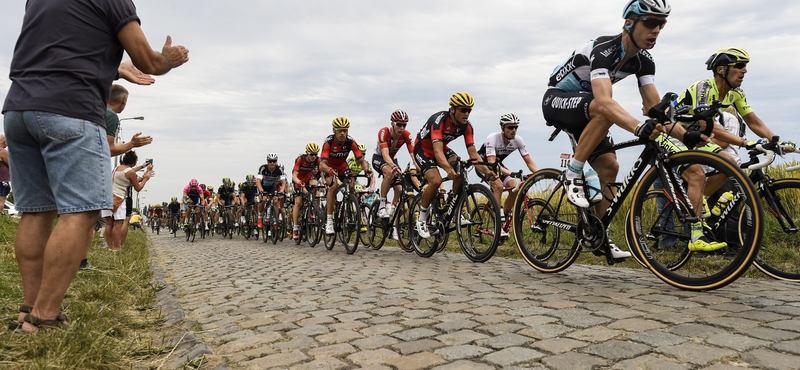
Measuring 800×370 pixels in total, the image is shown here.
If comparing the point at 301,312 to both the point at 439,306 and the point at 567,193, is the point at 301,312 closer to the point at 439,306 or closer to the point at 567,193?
the point at 439,306

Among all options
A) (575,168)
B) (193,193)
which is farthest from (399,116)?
(193,193)

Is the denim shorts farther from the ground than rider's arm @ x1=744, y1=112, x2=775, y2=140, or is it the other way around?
rider's arm @ x1=744, y1=112, x2=775, y2=140

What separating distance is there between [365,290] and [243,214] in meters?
14.6

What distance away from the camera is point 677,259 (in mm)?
4840

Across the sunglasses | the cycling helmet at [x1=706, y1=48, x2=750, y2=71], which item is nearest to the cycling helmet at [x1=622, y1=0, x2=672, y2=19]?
the sunglasses

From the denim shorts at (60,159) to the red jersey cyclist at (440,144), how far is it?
200 inches

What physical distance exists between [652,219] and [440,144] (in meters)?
3.67

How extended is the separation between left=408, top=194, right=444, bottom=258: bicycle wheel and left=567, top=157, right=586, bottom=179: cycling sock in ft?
10.4

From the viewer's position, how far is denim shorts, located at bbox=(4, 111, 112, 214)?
9.82 feet

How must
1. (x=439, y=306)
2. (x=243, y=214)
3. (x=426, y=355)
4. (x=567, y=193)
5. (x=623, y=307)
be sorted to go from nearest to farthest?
1. (x=426, y=355)
2. (x=623, y=307)
3. (x=439, y=306)
4. (x=567, y=193)
5. (x=243, y=214)

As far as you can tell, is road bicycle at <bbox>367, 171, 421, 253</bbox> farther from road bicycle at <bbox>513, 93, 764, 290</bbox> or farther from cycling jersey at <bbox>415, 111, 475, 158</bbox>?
road bicycle at <bbox>513, 93, 764, 290</bbox>

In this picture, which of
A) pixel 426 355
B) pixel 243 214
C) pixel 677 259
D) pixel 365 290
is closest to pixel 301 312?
pixel 365 290

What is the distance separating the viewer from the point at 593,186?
4.89 metres

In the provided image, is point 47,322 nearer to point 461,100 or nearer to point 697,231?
point 697,231
